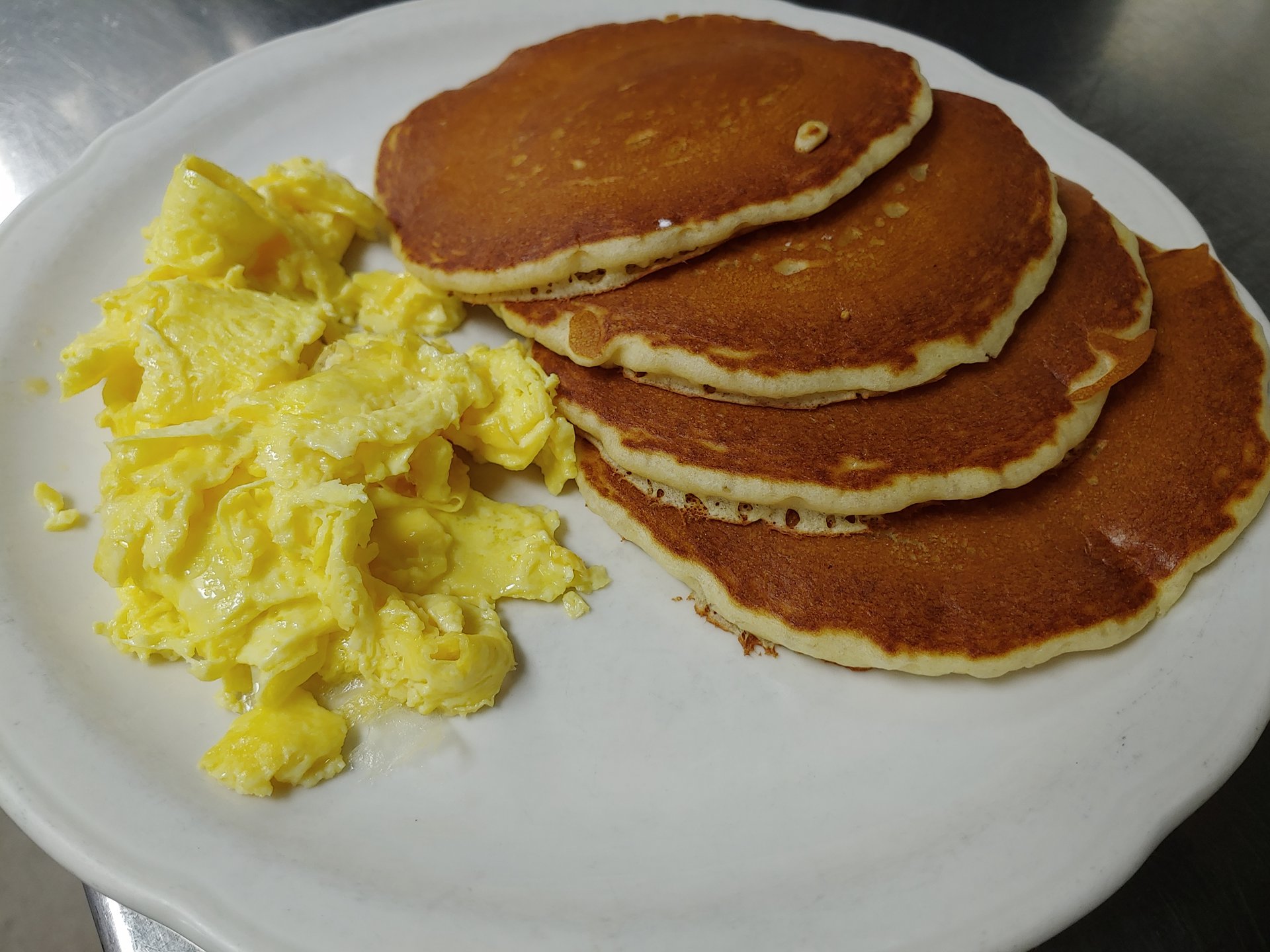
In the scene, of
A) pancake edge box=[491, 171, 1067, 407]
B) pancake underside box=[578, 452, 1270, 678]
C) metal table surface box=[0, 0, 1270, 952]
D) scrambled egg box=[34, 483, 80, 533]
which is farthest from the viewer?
metal table surface box=[0, 0, 1270, 952]

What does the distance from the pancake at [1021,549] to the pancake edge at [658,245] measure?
46 cm

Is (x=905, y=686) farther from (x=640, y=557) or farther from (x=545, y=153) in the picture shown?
(x=545, y=153)

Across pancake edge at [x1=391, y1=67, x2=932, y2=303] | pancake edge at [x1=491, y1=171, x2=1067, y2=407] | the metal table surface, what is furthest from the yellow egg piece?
the metal table surface

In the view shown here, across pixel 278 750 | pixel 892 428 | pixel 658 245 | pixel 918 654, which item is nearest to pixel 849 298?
pixel 892 428

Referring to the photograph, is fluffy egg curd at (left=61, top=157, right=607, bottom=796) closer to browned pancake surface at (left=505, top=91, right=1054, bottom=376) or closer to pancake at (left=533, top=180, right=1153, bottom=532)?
pancake at (left=533, top=180, right=1153, bottom=532)

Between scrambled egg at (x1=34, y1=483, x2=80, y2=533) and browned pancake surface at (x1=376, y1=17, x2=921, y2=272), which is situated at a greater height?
browned pancake surface at (x1=376, y1=17, x2=921, y2=272)

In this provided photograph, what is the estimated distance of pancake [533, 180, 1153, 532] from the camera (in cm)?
182

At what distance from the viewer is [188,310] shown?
199cm

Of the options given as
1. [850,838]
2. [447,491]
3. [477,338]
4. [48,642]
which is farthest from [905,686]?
[48,642]

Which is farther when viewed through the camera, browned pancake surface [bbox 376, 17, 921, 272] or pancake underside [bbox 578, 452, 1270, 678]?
browned pancake surface [bbox 376, 17, 921, 272]

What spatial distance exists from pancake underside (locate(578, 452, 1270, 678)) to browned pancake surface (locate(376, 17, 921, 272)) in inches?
31.0

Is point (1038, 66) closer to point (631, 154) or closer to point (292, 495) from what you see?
point (631, 154)

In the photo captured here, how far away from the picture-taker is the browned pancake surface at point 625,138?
2041mm

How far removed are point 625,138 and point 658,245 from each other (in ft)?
1.31
